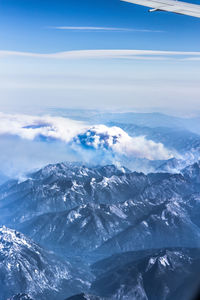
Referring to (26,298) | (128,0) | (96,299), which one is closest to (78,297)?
(96,299)

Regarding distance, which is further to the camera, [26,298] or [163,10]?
[26,298]

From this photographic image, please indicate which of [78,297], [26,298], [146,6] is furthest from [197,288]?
[26,298]

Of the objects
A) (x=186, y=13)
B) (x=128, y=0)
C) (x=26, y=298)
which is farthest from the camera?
(x=26, y=298)

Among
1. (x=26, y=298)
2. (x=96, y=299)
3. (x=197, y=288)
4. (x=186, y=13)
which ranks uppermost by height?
(x=186, y=13)

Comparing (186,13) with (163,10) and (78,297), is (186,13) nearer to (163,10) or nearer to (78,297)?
(163,10)

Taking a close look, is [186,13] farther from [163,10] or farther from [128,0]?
[128,0]

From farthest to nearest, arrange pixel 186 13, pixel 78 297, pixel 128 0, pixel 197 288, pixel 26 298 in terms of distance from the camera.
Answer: pixel 26 298 → pixel 78 297 → pixel 128 0 → pixel 186 13 → pixel 197 288

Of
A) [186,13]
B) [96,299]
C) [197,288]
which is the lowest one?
[96,299]

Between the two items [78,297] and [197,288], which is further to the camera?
[78,297]

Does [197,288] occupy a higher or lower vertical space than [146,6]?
lower
